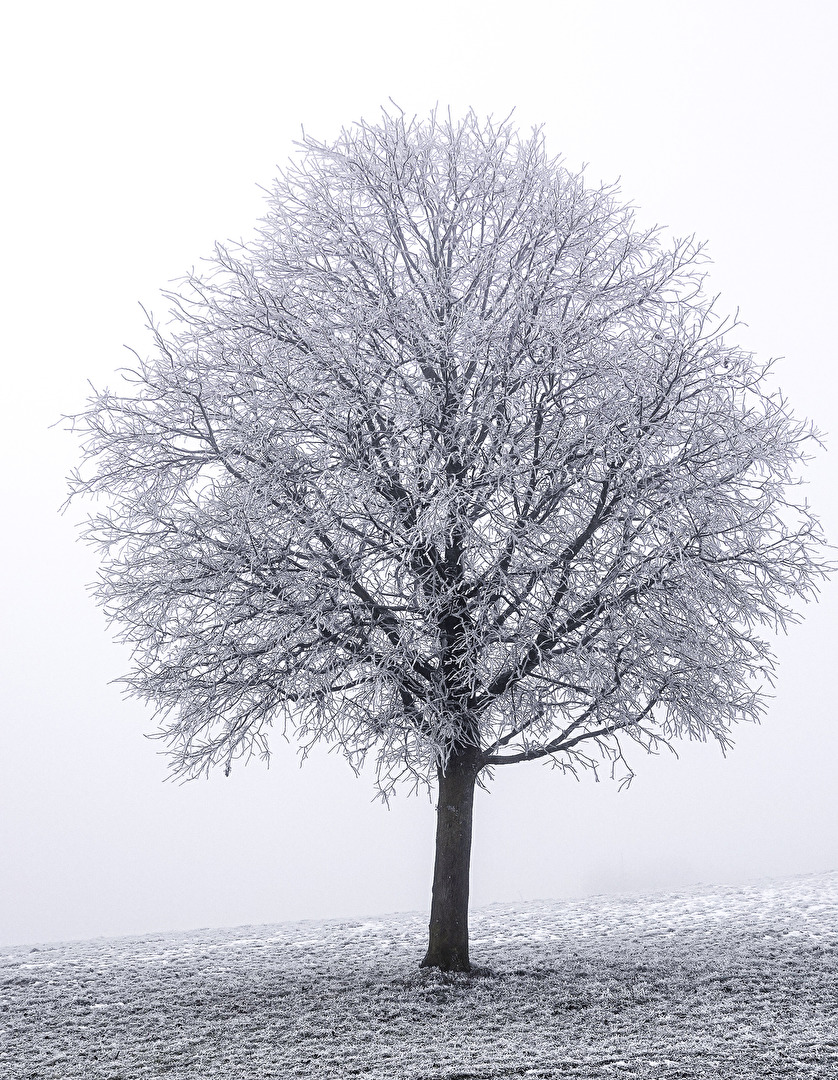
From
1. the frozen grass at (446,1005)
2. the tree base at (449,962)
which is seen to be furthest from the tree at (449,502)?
the frozen grass at (446,1005)

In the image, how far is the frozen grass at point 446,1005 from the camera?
21.5 ft

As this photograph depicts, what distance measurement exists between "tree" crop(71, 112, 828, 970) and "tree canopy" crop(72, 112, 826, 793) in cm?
4

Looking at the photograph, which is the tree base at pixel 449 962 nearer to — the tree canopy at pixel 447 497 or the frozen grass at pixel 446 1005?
the frozen grass at pixel 446 1005

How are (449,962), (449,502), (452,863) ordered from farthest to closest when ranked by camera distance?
(452,863), (449,962), (449,502)

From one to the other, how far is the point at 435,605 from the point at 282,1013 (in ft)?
14.0

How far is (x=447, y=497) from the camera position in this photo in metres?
8.34

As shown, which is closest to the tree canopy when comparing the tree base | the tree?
the tree

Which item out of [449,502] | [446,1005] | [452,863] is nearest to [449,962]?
[452,863]

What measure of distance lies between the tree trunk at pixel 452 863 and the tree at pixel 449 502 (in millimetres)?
33

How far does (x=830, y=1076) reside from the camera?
5.84 meters

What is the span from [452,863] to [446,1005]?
5.64 feet

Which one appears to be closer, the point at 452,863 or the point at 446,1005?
the point at 446,1005

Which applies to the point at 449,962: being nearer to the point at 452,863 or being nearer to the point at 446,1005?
the point at 452,863

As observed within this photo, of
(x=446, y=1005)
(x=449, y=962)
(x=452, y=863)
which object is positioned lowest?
(x=446, y=1005)
